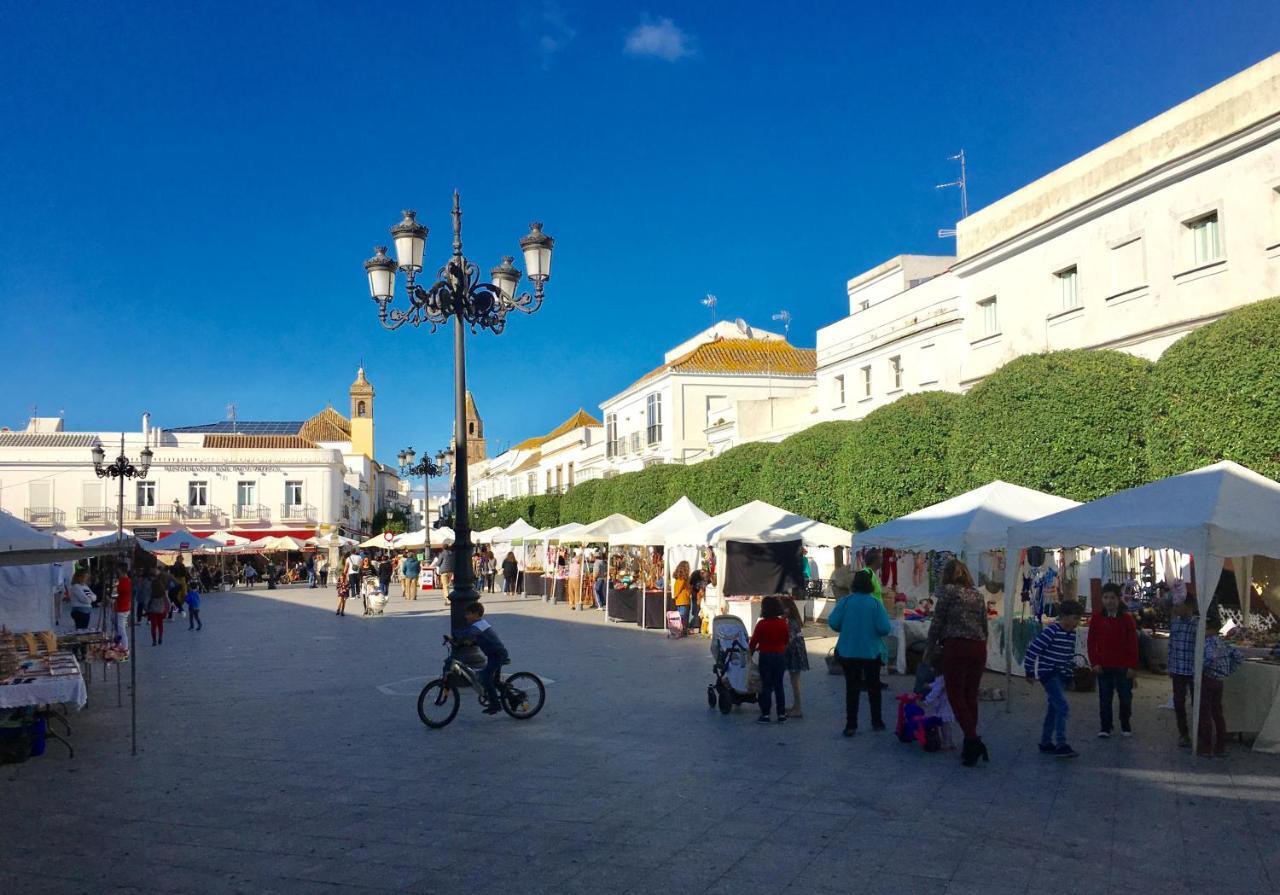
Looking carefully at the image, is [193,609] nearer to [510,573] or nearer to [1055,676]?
[510,573]

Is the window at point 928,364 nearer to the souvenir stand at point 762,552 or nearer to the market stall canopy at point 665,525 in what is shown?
the market stall canopy at point 665,525

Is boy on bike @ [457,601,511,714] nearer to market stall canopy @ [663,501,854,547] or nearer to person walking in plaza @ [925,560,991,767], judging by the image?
person walking in plaza @ [925,560,991,767]

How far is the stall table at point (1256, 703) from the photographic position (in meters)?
8.81

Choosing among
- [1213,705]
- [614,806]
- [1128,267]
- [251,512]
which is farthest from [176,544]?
[1213,705]

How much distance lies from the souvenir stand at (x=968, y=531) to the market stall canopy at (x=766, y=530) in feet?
11.5

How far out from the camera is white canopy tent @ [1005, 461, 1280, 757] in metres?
8.98

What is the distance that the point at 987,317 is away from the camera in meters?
24.8

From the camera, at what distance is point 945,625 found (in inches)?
337

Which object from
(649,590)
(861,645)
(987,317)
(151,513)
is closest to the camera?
(861,645)

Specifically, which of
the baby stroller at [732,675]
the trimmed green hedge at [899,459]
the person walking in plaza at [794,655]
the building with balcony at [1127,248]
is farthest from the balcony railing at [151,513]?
the person walking in plaza at [794,655]

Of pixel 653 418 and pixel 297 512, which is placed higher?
pixel 653 418

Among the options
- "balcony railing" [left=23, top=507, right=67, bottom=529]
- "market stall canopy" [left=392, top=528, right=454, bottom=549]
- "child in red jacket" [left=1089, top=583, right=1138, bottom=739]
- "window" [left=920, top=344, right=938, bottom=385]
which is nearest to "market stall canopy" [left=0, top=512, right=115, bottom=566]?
"child in red jacket" [left=1089, top=583, right=1138, bottom=739]

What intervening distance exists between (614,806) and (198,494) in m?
57.8

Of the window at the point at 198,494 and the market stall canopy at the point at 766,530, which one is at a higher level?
the window at the point at 198,494
